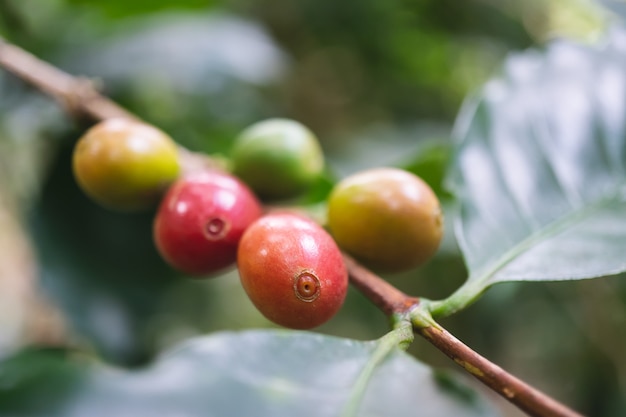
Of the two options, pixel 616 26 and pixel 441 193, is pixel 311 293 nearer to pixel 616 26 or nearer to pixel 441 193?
pixel 441 193

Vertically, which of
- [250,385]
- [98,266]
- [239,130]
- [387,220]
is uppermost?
[387,220]

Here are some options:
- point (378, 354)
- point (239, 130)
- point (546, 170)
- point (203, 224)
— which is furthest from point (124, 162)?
point (239, 130)

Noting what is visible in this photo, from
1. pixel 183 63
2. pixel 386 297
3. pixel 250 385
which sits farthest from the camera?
pixel 183 63

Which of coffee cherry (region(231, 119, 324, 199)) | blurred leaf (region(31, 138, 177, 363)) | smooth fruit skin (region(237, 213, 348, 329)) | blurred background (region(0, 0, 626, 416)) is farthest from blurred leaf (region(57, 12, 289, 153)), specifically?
smooth fruit skin (region(237, 213, 348, 329))

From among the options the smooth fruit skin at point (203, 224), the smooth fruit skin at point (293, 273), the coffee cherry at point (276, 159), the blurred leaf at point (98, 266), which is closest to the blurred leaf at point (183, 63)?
the blurred leaf at point (98, 266)

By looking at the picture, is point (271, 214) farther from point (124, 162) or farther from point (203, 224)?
point (124, 162)
